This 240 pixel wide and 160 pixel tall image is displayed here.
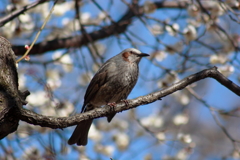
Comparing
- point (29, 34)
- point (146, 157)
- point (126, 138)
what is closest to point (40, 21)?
point (29, 34)

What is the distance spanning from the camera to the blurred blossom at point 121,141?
19.4ft

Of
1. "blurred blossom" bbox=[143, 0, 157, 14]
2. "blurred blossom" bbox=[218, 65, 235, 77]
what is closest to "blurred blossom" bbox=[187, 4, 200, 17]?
"blurred blossom" bbox=[143, 0, 157, 14]

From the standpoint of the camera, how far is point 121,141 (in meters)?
5.93

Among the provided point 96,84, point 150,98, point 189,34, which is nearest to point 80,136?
point 96,84

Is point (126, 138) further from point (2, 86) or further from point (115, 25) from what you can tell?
point (2, 86)

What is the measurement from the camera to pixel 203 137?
522 inches

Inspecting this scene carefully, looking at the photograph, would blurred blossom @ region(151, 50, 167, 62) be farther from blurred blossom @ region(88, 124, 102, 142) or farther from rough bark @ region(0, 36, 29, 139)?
rough bark @ region(0, 36, 29, 139)

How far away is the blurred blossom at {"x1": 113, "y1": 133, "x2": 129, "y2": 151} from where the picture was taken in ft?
19.4

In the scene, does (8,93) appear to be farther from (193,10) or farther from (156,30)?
(193,10)

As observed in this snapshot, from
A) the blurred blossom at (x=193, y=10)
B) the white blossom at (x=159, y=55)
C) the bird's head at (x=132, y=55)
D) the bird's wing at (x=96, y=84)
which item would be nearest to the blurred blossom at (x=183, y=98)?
the white blossom at (x=159, y=55)

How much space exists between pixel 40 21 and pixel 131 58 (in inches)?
86.7

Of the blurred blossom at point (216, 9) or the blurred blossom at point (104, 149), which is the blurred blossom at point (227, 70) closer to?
the blurred blossom at point (216, 9)

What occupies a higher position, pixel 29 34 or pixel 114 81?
pixel 29 34


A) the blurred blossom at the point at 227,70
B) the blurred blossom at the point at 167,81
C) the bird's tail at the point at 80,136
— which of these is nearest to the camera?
the bird's tail at the point at 80,136
